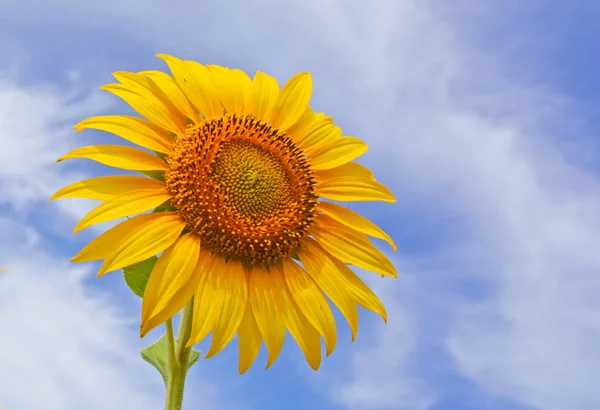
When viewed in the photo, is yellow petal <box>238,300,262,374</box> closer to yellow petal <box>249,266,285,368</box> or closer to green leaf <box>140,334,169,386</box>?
yellow petal <box>249,266,285,368</box>

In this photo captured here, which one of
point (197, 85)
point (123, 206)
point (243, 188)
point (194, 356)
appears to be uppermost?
point (197, 85)

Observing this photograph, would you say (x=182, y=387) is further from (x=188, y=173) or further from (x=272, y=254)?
(x=188, y=173)

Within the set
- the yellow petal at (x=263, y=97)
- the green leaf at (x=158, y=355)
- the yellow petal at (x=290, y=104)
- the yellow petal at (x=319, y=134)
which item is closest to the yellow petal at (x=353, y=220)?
the yellow petal at (x=319, y=134)

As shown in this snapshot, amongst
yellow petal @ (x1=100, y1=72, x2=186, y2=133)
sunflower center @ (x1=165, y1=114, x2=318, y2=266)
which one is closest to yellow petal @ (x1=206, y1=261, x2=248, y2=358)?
sunflower center @ (x1=165, y1=114, x2=318, y2=266)

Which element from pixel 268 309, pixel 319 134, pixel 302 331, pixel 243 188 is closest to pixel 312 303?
pixel 302 331

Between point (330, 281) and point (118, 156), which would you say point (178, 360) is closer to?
point (330, 281)

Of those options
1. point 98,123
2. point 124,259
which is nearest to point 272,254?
point 124,259
